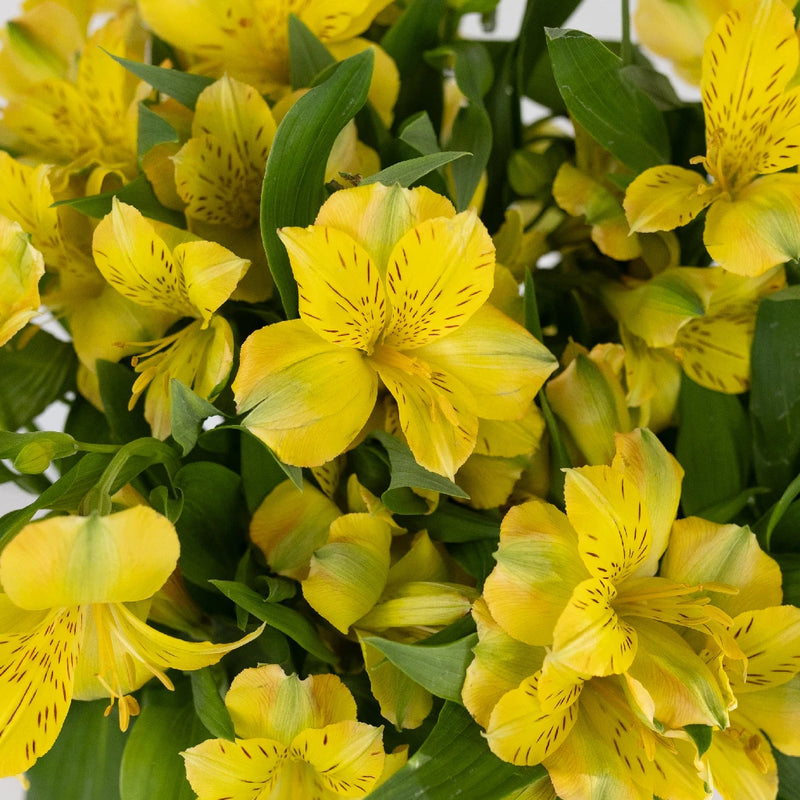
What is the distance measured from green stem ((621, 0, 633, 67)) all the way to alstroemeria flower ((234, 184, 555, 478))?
0.22 meters

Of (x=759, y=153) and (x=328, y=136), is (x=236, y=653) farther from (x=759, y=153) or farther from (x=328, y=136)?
(x=759, y=153)

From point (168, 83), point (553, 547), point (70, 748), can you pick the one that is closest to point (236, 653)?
point (70, 748)

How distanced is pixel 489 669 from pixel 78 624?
0.69 feet

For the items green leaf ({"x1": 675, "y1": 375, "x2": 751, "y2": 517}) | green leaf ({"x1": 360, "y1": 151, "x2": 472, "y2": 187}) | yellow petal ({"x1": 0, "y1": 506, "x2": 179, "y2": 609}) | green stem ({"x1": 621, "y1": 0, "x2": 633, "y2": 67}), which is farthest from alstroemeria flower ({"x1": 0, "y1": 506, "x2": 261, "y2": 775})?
green stem ({"x1": 621, "y1": 0, "x2": 633, "y2": 67})

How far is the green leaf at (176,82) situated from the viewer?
607mm

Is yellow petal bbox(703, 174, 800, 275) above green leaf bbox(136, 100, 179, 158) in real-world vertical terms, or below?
below

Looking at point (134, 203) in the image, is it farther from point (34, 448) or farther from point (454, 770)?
point (454, 770)

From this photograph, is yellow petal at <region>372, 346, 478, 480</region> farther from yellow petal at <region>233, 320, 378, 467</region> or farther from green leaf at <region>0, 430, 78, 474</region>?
green leaf at <region>0, 430, 78, 474</region>

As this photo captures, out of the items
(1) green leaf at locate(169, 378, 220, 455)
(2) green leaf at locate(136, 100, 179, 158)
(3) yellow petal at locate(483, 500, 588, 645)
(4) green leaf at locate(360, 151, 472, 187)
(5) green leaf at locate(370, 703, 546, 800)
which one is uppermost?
(2) green leaf at locate(136, 100, 179, 158)

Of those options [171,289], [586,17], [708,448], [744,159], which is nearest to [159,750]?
[171,289]

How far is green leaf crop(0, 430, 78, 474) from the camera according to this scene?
1.70 feet

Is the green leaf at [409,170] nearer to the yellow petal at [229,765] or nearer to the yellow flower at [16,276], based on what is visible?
the yellow flower at [16,276]

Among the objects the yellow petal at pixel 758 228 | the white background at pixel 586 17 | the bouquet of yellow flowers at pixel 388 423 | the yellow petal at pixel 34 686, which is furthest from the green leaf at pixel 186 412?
the white background at pixel 586 17

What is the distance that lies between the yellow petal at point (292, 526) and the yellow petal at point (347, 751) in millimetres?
94
